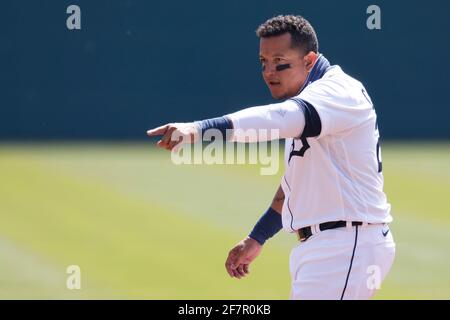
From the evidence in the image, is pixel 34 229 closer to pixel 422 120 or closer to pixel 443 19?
pixel 422 120

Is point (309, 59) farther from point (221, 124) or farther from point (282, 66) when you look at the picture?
point (221, 124)

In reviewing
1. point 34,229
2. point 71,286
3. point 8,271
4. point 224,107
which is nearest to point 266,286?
point 71,286

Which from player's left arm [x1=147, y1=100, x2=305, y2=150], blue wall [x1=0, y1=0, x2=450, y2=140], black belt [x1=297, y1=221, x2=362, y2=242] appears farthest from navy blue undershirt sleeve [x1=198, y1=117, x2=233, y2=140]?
blue wall [x1=0, y1=0, x2=450, y2=140]

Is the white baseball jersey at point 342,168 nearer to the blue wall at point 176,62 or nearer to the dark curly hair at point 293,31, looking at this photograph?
the dark curly hair at point 293,31

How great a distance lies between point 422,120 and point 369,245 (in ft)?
33.6

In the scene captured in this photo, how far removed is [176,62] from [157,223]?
192 inches

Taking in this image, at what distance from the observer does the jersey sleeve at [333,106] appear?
4305 millimetres

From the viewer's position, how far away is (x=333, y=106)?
440cm

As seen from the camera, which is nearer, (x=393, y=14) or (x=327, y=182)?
(x=327, y=182)

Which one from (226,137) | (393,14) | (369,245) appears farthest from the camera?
(393,14)

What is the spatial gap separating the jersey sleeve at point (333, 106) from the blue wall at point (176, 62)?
10.0 metres

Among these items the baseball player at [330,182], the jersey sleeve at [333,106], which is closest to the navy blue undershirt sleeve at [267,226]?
the baseball player at [330,182]

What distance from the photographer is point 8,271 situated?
8.62m
